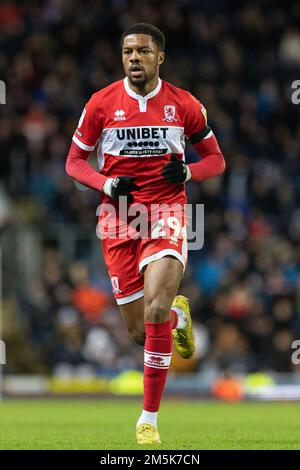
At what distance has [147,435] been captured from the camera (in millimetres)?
7891

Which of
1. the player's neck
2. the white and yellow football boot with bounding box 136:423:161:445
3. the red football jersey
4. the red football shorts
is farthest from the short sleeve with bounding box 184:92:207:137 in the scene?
the white and yellow football boot with bounding box 136:423:161:445

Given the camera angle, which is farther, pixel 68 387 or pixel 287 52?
pixel 287 52

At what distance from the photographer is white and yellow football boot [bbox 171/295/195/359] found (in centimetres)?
923

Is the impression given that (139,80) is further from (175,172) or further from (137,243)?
(137,243)

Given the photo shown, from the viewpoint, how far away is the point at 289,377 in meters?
16.7

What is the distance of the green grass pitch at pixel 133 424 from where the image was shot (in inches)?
317

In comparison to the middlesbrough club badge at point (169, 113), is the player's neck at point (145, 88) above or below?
above

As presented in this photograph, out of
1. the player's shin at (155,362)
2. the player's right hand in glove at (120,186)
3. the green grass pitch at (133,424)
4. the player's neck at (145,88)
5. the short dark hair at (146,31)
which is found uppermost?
the short dark hair at (146,31)

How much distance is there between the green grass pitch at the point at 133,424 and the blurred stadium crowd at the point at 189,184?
209 centimetres

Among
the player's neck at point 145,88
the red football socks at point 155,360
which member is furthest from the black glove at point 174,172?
the red football socks at point 155,360

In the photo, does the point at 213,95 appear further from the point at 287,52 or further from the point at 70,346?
the point at 70,346

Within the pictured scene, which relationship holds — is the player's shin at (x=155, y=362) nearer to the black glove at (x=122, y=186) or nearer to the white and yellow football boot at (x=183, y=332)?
the black glove at (x=122, y=186)

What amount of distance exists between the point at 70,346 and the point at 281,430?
8.03 meters
